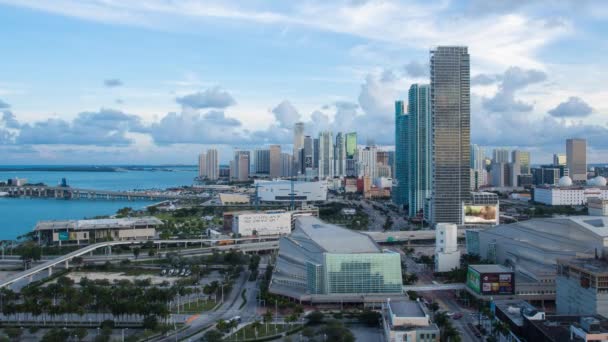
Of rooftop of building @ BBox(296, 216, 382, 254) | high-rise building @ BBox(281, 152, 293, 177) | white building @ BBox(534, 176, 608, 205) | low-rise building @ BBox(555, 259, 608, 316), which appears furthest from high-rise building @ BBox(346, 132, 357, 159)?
low-rise building @ BBox(555, 259, 608, 316)

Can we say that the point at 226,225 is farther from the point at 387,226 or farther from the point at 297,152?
the point at 297,152

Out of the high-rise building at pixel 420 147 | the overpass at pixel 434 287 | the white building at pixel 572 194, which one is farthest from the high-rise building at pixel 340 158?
the overpass at pixel 434 287

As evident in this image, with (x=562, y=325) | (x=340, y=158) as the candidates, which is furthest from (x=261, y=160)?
(x=562, y=325)

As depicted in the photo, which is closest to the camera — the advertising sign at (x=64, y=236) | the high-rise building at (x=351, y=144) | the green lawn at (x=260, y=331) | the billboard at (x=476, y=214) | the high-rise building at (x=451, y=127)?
the green lawn at (x=260, y=331)

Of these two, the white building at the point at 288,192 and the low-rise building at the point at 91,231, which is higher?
the white building at the point at 288,192

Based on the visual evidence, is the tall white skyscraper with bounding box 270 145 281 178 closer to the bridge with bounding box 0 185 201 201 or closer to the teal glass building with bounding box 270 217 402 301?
the bridge with bounding box 0 185 201 201

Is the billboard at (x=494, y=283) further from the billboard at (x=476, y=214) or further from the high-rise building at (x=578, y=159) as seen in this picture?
the high-rise building at (x=578, y=159)

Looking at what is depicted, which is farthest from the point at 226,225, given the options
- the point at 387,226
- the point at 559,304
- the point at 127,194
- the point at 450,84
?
the point at 127,194

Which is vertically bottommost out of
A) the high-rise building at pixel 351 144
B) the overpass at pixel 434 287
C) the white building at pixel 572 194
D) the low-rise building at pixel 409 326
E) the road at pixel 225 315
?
the road at pixel 225 315
